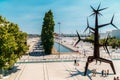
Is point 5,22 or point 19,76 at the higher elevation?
point 5,22

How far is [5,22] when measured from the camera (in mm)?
49750

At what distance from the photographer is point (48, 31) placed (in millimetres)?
92250

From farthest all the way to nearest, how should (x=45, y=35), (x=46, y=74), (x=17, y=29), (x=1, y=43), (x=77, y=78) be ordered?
(x=45, y=35), (x=17, y=29), (x=46, y=74), (x=77, y=78), (x=1, y=43)

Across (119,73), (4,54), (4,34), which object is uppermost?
(4,34)

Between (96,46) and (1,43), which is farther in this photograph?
(96,46)

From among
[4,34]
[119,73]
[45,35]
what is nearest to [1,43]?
[4,34]

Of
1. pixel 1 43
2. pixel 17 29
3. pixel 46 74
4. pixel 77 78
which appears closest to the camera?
pixel 1 43

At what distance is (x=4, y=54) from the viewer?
43938 mm

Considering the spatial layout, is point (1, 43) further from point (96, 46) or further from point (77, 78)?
point (96, 46)

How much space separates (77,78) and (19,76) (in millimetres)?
11011

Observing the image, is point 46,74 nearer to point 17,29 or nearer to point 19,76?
point 19,76

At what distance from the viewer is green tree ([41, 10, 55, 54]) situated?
92.2 metres

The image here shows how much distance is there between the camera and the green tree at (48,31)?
92.2 metres

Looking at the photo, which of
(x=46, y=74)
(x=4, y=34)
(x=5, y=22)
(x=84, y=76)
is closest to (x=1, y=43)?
(x=4, y=34)
